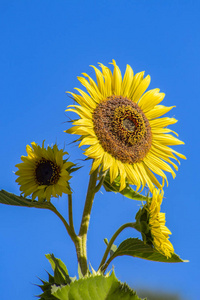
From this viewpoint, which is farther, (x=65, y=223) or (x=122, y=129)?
(x=122, y=129)

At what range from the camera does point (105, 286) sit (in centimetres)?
257

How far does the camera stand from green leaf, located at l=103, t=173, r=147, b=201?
3.35 meters

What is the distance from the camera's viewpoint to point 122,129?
3438 mm

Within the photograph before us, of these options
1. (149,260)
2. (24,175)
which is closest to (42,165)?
(24,175)

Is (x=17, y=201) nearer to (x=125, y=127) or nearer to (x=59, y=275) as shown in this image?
(x=59, y=275)

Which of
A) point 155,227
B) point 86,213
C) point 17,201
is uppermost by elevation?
point 17,201

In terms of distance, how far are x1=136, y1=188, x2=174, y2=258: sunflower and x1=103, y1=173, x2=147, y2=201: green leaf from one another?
0.17m

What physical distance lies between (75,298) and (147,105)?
1.82 metres

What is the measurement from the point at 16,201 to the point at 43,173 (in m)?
0.29

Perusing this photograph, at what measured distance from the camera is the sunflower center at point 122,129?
327 centimetres

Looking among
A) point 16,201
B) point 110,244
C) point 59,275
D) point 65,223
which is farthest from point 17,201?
point 110,244

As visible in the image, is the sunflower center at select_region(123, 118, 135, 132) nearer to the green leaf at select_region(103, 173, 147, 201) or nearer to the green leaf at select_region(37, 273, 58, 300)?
the green leaf at select_region(103, 173, 147, 201)

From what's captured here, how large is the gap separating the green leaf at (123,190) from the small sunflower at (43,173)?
36 centimetres

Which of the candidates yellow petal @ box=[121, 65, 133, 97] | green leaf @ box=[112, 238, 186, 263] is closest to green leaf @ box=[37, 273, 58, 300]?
green leaf @ box=[112, 238, 186, 263]
